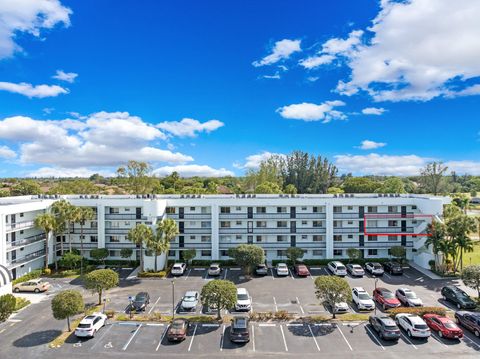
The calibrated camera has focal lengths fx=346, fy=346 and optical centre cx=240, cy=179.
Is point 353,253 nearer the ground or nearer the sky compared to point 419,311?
nearer the sky

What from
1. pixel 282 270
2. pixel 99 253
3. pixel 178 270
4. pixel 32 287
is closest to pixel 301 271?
pixel 282 270

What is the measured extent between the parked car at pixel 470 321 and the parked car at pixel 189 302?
27.3 metres

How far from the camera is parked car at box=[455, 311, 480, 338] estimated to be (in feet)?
106

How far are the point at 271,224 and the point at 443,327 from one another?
32102 millimetres

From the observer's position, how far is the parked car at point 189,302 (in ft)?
126

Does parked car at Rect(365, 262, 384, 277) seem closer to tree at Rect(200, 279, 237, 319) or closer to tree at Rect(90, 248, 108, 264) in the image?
tree at Rect(200, 279, 237, 319)

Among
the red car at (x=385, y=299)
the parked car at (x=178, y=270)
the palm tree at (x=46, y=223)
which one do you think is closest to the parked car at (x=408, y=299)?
the red car at (x=385, y=299)

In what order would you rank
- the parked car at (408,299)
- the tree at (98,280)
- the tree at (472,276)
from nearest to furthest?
the tree at (98,280) < the parked car at (408,299) < the tree at (472,276)

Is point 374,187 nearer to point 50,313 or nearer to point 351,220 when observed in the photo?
point 351,220

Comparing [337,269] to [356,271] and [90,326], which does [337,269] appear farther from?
[90,326]

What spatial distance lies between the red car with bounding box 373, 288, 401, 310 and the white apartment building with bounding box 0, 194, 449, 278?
61.8 feet

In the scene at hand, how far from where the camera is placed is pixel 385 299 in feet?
→ 128

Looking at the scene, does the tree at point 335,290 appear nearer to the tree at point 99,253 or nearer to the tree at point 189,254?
the tree at point 189,254

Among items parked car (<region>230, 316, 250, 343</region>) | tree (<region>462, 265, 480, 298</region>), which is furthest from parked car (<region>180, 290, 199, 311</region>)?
tree (<region>462, 265, 480, 298</region>)
